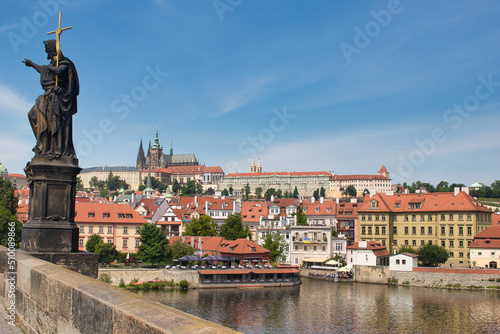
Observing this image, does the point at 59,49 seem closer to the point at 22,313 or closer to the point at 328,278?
the point at 22,313

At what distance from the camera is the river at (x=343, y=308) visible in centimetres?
3228

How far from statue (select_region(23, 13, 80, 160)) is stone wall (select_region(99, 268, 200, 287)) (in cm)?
3843

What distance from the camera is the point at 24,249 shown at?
28.9 ft

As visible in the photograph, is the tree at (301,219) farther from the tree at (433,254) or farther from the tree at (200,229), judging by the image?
the tree at (433,254)

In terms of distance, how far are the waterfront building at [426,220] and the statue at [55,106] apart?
57.0 metres

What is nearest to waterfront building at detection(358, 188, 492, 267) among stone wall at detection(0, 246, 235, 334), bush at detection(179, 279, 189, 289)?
bush at detection(179, 279, 189, 289)

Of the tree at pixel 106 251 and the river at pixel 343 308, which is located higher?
the tree at pixel 106 251

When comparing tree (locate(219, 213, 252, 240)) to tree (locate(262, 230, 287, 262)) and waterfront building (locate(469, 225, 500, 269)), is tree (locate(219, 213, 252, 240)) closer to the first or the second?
tree (locate(262, 230, 287, 262))

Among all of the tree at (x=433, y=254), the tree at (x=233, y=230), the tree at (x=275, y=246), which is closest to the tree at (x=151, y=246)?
the tree at (x=233, y=230)

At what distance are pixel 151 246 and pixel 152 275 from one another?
624 cm

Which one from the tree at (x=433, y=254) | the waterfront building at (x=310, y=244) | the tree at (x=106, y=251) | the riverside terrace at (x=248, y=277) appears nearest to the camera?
the riverside terrace at (x=248, y=277)

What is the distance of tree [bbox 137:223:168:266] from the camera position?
5284 cm

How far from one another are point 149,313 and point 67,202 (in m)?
5.37

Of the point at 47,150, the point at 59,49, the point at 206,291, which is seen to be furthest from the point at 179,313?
the point at 206,291
